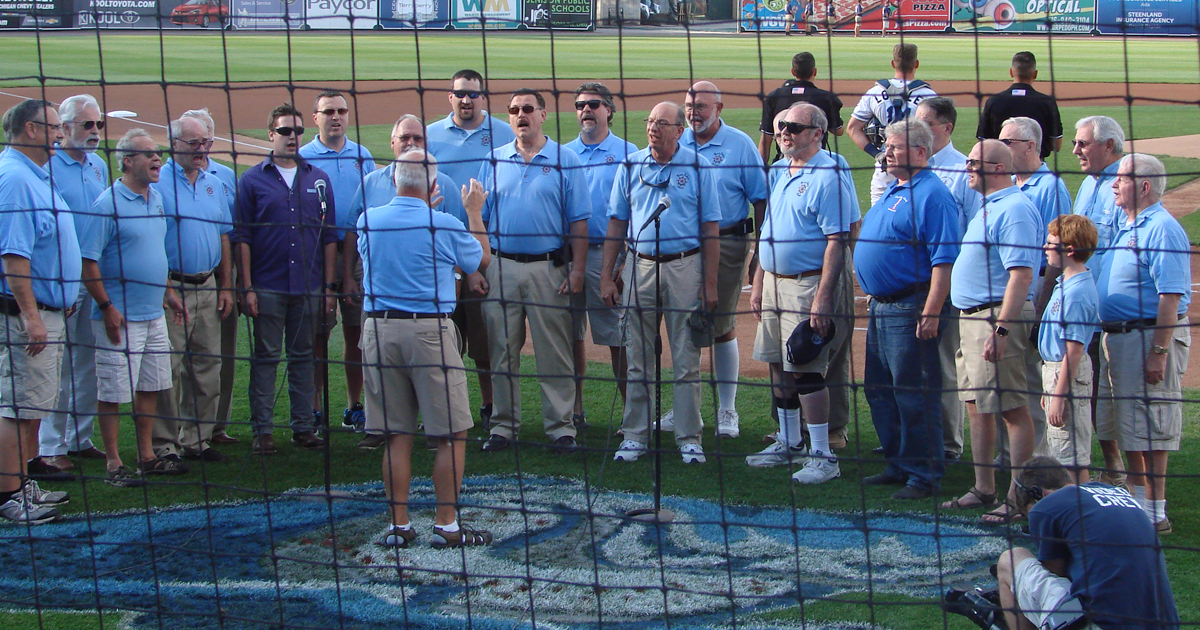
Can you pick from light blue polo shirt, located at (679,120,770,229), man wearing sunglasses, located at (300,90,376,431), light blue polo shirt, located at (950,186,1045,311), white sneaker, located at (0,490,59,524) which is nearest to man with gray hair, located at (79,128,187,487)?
white sneaker, located at (0,490,59,524)

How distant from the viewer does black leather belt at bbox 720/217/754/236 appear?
5.88m

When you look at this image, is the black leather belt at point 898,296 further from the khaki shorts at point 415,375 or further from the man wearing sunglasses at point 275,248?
the man wearing sunglasses at point 275,248

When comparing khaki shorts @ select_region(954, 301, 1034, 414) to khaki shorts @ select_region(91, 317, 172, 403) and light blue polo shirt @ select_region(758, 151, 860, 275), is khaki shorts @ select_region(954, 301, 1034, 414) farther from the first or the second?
khaki shorts @ select_region(91, 317, 172, 403)

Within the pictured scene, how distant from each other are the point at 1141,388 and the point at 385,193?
373 centimetres

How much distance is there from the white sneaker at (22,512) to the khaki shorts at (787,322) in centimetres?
354

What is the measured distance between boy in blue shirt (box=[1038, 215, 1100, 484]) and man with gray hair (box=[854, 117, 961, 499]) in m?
0.49

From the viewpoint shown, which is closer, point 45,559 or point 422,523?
point 45,559

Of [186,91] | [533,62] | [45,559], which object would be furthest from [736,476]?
[533,62]

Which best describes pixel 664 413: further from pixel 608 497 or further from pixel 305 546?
pixel 305 546

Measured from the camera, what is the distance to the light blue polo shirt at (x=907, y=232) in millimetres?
4879

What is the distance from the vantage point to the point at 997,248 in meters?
4.73

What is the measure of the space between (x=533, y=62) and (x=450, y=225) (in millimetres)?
27911

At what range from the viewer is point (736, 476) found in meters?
5.46

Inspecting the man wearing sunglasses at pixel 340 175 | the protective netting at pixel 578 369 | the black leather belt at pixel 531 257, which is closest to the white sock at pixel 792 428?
the protective netting at pixel 578 369
